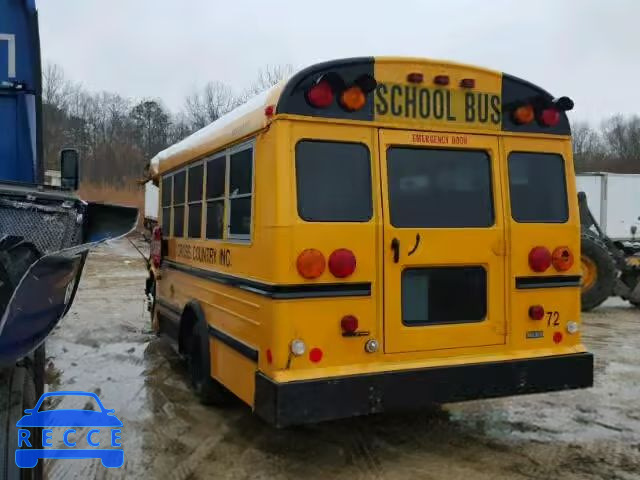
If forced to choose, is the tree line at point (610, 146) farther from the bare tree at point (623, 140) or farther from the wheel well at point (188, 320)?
the wheel well at point (188, 320)

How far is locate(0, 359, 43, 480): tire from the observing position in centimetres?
257

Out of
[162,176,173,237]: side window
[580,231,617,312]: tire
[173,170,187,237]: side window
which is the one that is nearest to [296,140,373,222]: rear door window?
[173,170,187,237]: side window

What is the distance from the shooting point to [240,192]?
454cm

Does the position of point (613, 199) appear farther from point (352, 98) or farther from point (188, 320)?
point (352, 98)

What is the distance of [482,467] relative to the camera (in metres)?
4.22

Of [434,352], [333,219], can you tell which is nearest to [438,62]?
[333,219]

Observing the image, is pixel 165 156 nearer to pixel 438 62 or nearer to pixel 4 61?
pixel 4 61

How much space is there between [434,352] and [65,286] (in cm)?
248

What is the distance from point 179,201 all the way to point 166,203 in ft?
2.35

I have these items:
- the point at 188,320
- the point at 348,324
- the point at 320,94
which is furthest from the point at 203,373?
the point at 320,94

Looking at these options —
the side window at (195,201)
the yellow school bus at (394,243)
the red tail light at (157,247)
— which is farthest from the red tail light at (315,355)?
the red tail light at (157,247)

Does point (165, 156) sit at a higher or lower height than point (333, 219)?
higher

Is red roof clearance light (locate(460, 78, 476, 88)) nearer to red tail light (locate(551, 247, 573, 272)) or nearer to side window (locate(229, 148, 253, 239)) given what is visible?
red tail light (locate(551, 247, 573, 272))

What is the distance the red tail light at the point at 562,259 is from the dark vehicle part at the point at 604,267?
653cm
